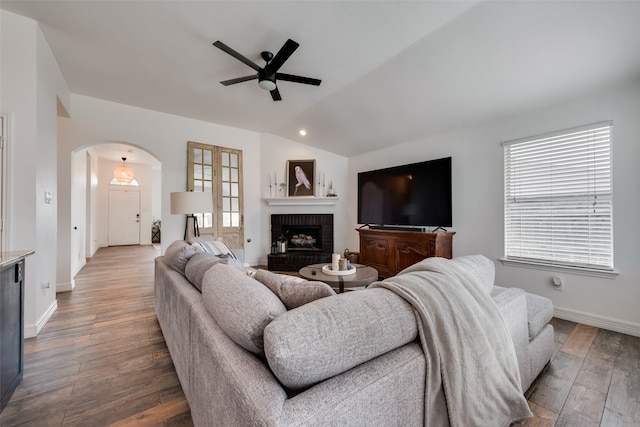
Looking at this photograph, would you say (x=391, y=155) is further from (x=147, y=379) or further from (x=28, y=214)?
(x=28, y=214)

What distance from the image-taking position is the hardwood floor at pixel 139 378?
138 cm

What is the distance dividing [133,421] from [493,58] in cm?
368

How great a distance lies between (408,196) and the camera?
3.86m

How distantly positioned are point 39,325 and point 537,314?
396 centimetres

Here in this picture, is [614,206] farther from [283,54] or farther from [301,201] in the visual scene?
[301,201]

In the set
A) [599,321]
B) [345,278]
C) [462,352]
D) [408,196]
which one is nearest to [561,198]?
[599,321]

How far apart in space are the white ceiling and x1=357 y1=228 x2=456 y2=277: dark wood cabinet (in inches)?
60.7

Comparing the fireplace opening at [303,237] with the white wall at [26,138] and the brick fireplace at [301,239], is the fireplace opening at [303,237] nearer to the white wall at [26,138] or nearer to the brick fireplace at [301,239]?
the brick fireplace at [301,239]

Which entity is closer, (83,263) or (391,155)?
(391,155)

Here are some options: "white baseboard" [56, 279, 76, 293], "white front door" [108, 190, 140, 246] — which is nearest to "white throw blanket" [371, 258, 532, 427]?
"white baseboard" [56, 279, 76, 293]

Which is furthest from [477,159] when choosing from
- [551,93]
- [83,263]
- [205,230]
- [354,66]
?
[83,263]

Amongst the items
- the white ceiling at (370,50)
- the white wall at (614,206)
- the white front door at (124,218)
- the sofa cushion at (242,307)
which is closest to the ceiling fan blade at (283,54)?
the white ceiling at (370,50)

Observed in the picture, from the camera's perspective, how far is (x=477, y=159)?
11.0ft

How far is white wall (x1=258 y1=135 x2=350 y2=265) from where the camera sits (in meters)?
5.13
